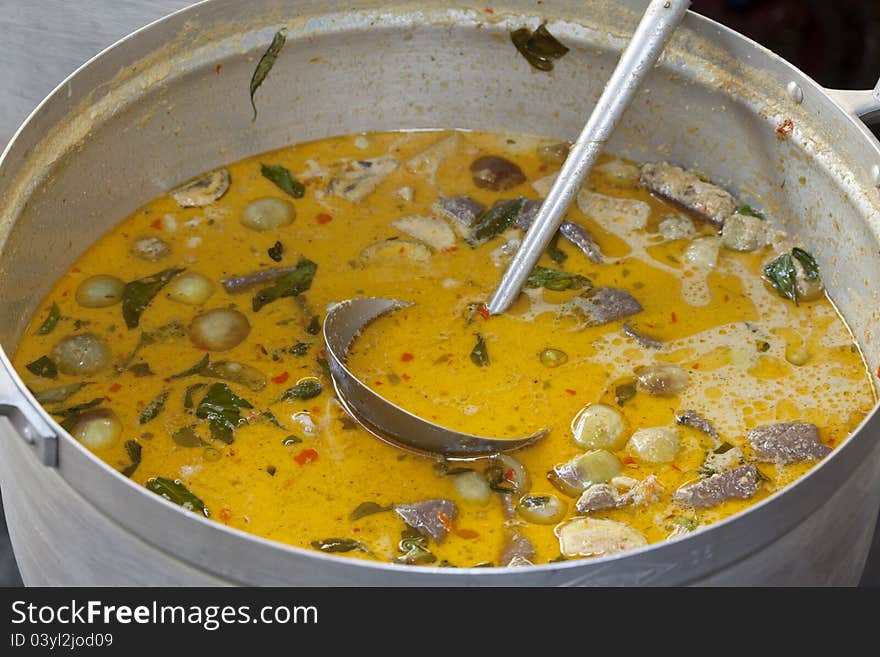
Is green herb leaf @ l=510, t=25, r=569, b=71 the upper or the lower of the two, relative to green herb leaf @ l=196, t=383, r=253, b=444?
upper

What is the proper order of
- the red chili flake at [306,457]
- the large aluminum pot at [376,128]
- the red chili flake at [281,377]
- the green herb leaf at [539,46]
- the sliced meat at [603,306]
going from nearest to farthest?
1. the large aluminum pot at [376,128]
2. the red chili flake at [306,457]
3. the red chili flake at [281,377]
4. the sliced meat at [603,306]
5. the green herb leaf at [539,46]

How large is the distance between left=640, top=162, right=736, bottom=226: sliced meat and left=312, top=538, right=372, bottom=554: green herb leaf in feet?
2.66

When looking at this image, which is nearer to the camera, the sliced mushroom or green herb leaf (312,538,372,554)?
green herb leaf (312,538,372,554)

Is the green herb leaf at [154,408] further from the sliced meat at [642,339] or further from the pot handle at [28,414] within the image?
the sliced meat at [642,339]

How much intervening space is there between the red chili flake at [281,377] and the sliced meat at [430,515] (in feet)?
0.88

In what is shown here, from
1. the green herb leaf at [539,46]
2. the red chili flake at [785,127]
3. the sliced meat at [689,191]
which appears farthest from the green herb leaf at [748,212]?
the green herb leaf at [539,46]

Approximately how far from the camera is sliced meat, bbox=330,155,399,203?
1.99 meters

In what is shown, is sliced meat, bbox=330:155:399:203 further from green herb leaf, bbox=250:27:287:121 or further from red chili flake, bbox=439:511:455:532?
red chili flake, bbox=439:511:455:532

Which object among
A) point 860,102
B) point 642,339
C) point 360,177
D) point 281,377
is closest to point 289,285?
point 281,377

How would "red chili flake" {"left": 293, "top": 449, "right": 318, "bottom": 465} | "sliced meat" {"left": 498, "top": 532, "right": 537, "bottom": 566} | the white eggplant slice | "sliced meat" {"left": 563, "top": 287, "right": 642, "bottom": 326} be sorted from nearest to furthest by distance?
"sliced meat" {"left": 498, "top": 532, "right": 537, "bottom": 566}
"red chili flake" {"left": 293, "top": 449, "right": 318, "bottom": 465}
"sliced meat" {"left": 563, "top": 287, "right": 642, "bottom": 326}
the white eggplant slice

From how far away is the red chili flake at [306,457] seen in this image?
159 centimetres

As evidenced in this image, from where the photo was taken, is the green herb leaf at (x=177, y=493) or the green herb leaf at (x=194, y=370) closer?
the green herb leaf at (x=177, y=493)

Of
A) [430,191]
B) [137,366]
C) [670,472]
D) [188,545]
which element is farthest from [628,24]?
[188,545]

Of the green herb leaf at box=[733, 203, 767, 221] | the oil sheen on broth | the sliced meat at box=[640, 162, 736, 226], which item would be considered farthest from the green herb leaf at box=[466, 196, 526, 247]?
the green herb leaf at box=[733, 203, 767, 221]
